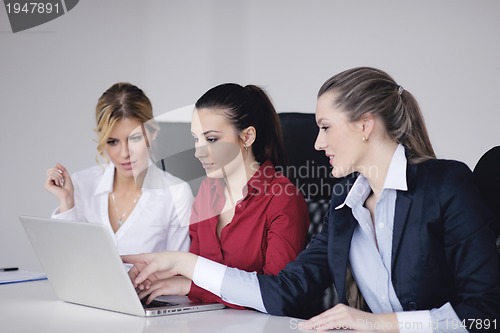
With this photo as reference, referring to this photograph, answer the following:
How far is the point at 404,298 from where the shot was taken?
5.33ft

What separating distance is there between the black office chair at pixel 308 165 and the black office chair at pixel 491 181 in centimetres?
58

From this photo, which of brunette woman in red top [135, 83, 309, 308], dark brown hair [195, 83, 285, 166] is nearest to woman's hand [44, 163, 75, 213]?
brunette woman in red top [135, 83, 309, 308]

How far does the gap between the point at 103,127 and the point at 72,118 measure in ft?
4.95

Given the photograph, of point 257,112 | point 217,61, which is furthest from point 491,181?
point 217,61

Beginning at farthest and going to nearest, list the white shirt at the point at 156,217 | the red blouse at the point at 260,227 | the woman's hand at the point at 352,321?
the white shirt at the point at 156,217 → the red blouse at the point at 260,227 → the woman's hand at the point at 352,321

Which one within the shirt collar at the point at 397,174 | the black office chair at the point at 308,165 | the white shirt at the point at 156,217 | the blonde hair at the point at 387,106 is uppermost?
the blonde hair at the point at 387,106

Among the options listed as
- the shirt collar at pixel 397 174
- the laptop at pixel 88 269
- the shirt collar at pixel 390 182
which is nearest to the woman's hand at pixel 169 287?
the laptop at pixel 88 269

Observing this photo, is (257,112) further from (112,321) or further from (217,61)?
(217,61)

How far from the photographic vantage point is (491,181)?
1.68 m

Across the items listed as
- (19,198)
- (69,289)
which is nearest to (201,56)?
(19,198)

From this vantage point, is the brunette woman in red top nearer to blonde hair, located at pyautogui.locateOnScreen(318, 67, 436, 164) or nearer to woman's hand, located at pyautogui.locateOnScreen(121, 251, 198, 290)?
woman's hand, located at pyautogui.locateOnScreen(121, 251, 198, 290)

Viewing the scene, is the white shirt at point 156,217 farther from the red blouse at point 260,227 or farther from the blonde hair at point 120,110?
the red blouse at point 260,227

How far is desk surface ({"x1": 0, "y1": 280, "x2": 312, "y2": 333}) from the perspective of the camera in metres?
1.50

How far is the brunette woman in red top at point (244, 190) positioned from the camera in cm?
199
